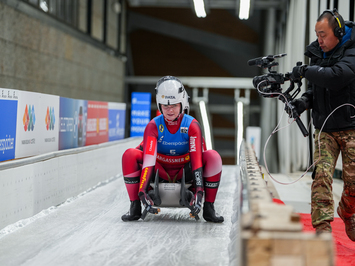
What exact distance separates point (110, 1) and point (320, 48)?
1313 cm

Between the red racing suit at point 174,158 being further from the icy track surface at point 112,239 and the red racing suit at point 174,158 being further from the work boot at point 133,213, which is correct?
the icy track surface at point 112,239

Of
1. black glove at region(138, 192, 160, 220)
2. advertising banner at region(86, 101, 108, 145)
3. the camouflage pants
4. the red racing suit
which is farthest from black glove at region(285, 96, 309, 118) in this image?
advertising banner at region(86, 101, 108, 145)

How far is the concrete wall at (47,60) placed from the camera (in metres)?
8.46

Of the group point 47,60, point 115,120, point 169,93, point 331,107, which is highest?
point 47,60

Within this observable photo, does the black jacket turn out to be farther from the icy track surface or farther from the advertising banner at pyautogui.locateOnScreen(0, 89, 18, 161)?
the advertising banner at pyautogui.locateOnScreen(0, 89, 18, 161)

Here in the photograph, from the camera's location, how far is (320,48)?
3.93 metres

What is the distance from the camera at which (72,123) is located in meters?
6.66

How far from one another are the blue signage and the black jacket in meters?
2.89

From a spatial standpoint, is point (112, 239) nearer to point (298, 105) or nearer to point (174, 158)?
point (174, 158)

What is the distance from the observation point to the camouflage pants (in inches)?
143

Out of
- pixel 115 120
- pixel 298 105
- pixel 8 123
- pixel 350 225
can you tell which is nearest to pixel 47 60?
pixel 115 120

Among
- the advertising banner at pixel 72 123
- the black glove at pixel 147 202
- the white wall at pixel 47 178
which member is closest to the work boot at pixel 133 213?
the black glove at pixel 147 202

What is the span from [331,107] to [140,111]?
512 inches

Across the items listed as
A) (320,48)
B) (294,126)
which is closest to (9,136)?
(320,48)
